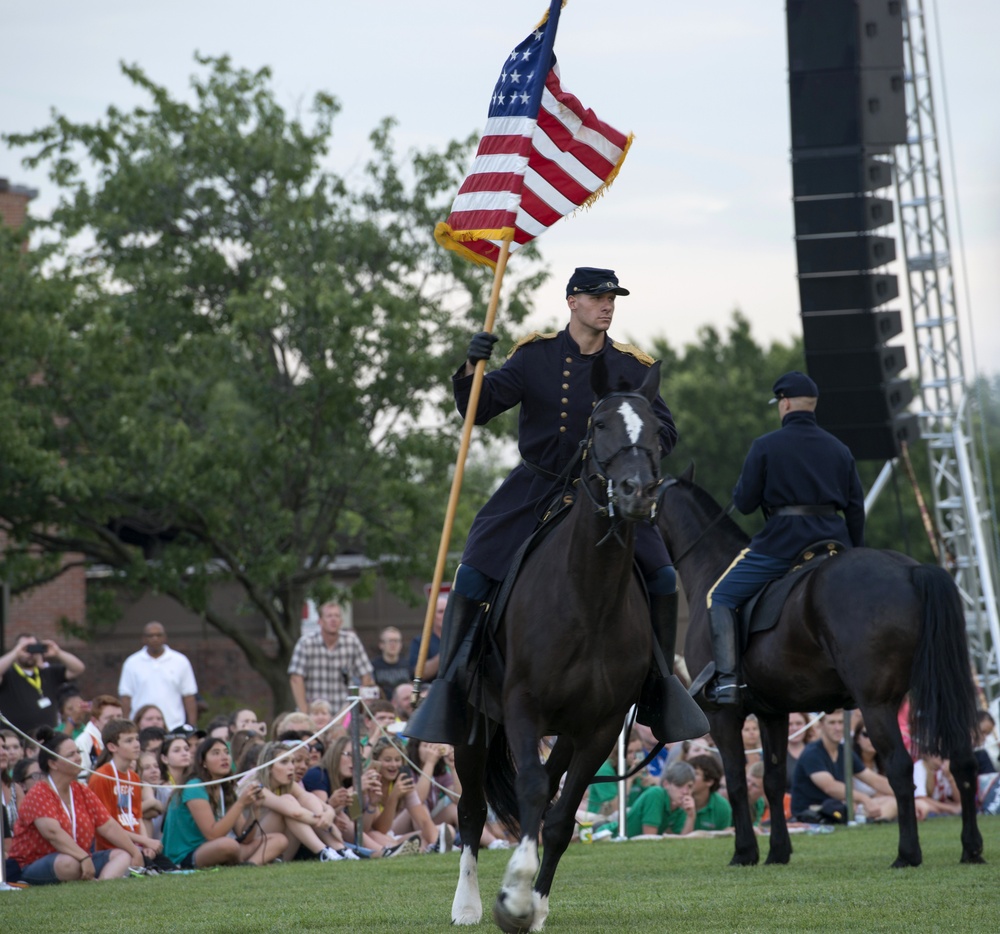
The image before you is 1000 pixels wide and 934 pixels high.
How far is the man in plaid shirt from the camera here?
1470cm

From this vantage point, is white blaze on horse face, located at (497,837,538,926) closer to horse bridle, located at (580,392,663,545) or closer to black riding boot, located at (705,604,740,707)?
horse bridle, located at (580,392,663,545)

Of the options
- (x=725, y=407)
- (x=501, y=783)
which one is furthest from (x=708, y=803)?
(x=725, y=407)

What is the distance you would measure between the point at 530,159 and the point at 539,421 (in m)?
2.01

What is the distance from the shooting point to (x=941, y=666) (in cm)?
914

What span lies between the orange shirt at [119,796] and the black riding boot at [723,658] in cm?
411

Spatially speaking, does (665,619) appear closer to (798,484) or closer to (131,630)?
(798,484)

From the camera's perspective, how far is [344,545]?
26.7 metres

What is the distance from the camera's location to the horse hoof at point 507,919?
19.7 feet

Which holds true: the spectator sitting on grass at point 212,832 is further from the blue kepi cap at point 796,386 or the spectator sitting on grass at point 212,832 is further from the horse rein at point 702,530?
the blue kepi cap at point 796,386

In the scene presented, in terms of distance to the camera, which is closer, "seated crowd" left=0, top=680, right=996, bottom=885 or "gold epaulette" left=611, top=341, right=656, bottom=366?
"gold epaulette" left=611, top=341, right=656, bottom=366

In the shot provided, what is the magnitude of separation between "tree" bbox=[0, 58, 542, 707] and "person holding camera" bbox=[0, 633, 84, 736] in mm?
8669

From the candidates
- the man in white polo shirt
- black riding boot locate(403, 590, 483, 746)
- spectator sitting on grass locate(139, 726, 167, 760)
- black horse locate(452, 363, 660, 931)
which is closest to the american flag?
black horse locate(452, 363, 660, 931)

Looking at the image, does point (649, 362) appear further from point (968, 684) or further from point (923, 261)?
point (923, 261)

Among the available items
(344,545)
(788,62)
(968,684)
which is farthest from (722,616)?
(344,545)
